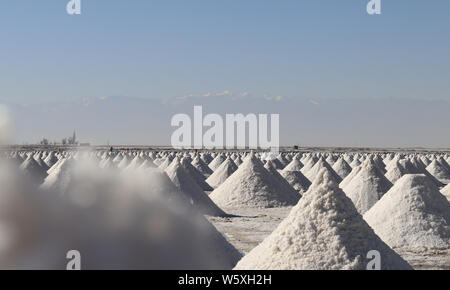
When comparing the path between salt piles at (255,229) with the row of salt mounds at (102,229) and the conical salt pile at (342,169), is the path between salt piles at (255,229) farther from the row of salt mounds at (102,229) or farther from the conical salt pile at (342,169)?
the conical salt pile at (342,169)

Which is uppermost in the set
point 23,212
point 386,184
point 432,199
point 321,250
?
point 386,184

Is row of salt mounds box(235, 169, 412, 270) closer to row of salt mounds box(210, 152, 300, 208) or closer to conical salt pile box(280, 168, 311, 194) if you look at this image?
row of salt mounds box(210, 152, 300, 208)

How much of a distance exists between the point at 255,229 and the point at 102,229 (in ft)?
37.7

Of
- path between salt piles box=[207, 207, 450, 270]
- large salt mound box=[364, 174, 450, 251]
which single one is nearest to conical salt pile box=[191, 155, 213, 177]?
path between salt piles box=[207, 207, 450, 270]

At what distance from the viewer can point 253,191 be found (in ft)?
94.5

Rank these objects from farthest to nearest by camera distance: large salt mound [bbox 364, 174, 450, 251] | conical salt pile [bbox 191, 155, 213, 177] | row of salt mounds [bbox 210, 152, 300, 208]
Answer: conical salt pile [bbox 191, 155, 213, 177] < row of salt mounds [bbox 210, 152, 300, 208] < large salt mound [bbox 364, 174, 450, 251]

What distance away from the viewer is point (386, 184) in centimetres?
2675

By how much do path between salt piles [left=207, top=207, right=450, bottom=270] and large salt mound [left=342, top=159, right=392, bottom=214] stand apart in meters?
3.09

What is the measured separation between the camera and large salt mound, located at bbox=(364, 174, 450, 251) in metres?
17.9
